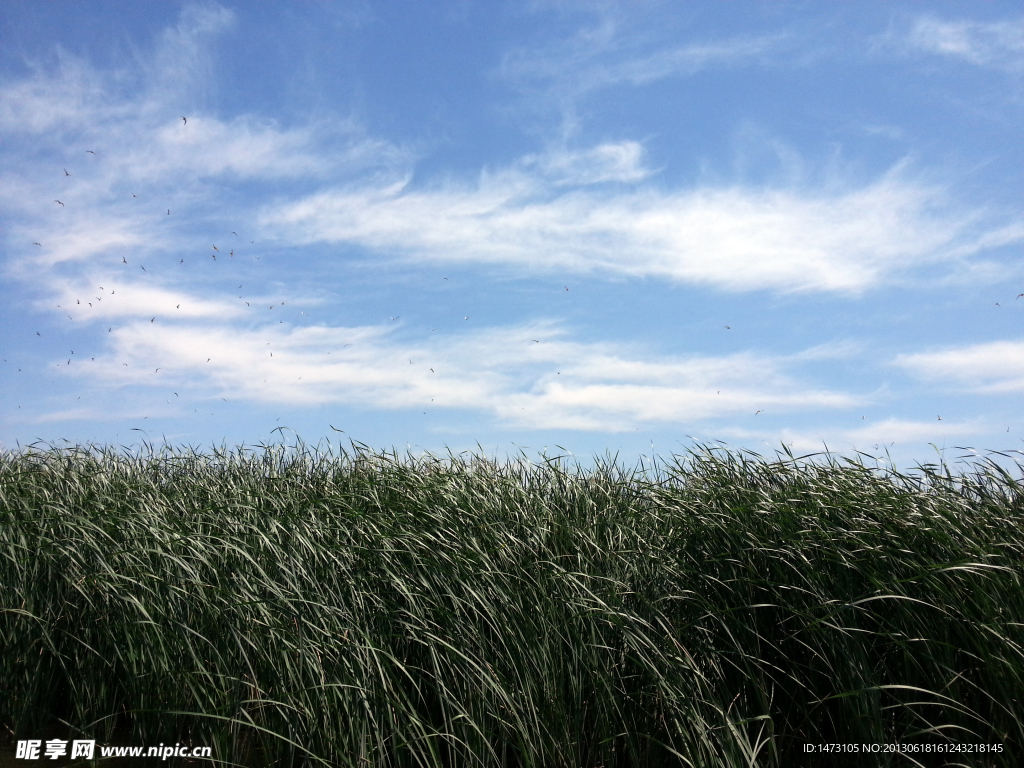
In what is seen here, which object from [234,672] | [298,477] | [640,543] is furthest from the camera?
[298,477]

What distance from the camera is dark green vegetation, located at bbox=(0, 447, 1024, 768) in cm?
337

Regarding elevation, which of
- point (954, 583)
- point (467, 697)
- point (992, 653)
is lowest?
point (467, 697)

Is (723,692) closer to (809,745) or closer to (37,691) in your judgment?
(809,745)

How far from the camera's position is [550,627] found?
376cm

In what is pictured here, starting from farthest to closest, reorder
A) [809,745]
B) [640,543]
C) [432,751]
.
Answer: [640,543], [809,745], [432,751]

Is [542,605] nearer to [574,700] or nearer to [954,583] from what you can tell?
[574,700]

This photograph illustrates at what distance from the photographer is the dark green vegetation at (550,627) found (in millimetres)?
3369

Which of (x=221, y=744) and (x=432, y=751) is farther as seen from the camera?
(x=221, y=744)

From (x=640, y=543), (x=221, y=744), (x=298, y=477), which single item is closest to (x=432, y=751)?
(x=221, y=744)

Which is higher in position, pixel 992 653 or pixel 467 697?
pixel 992 653

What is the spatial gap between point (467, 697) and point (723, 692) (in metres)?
1.30

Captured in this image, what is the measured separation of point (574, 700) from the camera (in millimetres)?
3566

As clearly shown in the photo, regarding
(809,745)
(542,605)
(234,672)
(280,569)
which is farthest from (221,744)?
(809,745)

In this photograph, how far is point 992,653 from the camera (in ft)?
10.9
